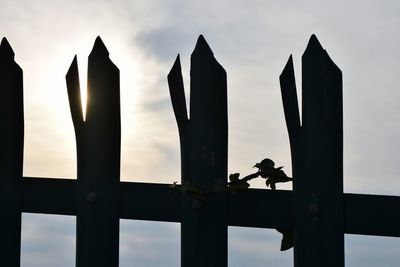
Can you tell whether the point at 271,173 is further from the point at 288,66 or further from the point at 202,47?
the point at 202,47

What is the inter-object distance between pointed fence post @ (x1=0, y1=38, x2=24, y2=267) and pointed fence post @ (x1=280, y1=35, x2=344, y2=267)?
136 centimetres

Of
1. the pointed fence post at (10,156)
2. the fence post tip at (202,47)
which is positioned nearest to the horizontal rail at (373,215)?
the fence post tip at (202,47)

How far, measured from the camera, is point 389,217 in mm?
3264

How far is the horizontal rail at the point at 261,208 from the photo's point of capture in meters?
3.27

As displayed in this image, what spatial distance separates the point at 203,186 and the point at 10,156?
102cm

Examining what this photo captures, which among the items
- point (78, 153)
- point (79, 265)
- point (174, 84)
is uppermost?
point (174, 84)

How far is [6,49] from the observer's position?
3.84m

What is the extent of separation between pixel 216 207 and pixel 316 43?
0.84 meters

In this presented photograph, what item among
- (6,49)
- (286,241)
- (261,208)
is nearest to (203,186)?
(261,208)

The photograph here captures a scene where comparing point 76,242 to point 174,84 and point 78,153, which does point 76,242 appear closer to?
point 78,153

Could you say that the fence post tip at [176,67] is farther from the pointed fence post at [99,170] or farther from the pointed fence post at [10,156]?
the pointed fence post at [10,156]

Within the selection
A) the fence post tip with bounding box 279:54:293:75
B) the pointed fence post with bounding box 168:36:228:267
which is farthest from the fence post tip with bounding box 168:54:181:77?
the fence post tip with bounding box 279:54:293:75

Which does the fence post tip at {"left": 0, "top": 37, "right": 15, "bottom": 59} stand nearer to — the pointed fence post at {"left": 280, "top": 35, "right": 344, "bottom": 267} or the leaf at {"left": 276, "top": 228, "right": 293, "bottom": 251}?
the pointed fence post at {"left": 280, "top": 35, "right": 344, "bottom": 267}

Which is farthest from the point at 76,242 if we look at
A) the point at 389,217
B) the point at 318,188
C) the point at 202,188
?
the point at 389,217
